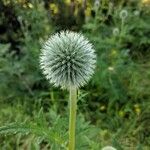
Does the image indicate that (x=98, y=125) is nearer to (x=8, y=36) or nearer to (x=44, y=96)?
(x=44, y=96)

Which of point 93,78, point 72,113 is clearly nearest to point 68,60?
point 72,113

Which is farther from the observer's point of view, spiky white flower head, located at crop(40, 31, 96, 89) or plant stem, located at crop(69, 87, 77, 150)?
spiky white flower head, located at crop(40, 31, 96, 89)

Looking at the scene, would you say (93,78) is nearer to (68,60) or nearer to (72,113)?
(68,60)

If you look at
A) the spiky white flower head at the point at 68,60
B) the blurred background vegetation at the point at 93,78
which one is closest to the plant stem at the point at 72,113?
the spiky white flower head at the point at 68,60

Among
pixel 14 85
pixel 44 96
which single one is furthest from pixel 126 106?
pixel 14 85

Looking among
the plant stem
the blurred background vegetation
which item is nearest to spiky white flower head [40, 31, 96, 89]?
the plant stem

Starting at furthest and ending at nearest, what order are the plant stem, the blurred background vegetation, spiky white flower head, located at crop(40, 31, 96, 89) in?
the blurred background vegetation → spiky white flower head, located at crop(40, 31, 96, 89) → the plant stem

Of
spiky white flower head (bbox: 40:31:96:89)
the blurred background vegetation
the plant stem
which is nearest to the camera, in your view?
the plant stem

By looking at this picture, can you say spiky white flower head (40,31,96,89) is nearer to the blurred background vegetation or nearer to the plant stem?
the plant stem
